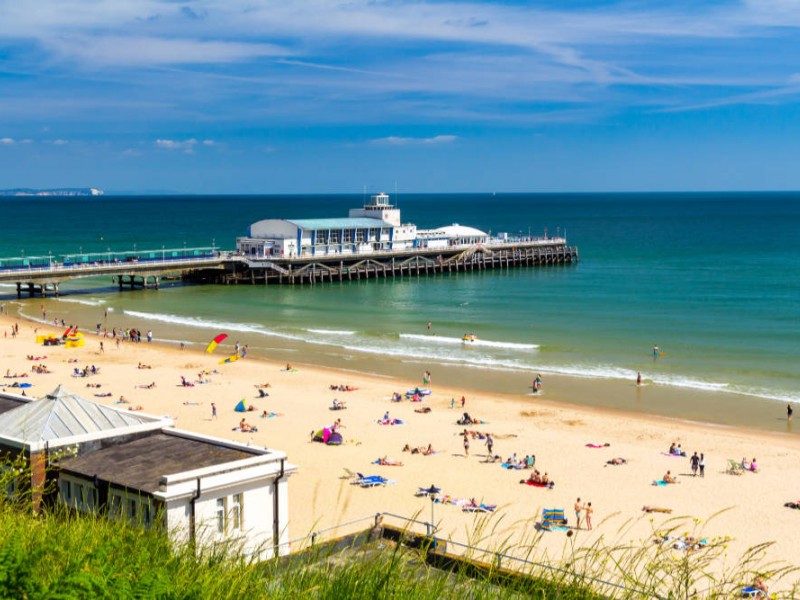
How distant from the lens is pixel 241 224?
191 metres

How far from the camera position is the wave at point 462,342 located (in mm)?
50438

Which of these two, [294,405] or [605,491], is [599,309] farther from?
[605,491]

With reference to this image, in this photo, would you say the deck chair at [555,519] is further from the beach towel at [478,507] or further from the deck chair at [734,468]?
the deck chair at [734,468]

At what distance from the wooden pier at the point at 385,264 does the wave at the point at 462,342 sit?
30.0 m

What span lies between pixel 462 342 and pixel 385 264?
38.8 meters

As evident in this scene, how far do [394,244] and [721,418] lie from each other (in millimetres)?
60613

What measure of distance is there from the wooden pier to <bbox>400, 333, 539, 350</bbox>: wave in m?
30.0

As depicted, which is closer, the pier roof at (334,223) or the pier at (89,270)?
the pier at (89,270)

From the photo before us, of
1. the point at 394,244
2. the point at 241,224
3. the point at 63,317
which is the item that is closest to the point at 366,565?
the point at 63,317

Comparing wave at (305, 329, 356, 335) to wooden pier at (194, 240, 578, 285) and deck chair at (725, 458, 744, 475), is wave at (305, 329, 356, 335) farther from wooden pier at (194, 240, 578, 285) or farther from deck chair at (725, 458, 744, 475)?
deck chair at (725, 458, 744, 475)

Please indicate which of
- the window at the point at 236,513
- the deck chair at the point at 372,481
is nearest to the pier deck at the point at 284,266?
the deck chair at the point at 372,481

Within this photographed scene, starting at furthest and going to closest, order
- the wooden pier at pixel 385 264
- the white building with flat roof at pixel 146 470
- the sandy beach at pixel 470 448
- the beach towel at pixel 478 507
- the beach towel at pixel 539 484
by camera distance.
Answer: the wooden pier at pixel 385 264, the beach towel at pixel 539 484, the beach towel at pixel 478 507, the sandy beach at pixel 470 448, the white building with flat roof at pixel 146 470

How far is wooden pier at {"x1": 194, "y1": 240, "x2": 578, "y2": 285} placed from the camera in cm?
8331

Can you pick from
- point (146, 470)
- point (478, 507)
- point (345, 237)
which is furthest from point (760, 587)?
point (345, 237)
